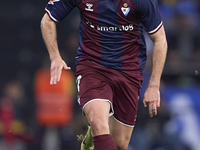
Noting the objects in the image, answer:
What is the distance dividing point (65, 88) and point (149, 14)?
4299 millimetres

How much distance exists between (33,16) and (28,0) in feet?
1.08

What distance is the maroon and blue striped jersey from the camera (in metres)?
4.68

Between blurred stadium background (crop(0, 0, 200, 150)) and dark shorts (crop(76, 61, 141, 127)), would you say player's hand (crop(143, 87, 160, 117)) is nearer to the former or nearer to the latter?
dark shorts (crop(76, 61, 141, 127))

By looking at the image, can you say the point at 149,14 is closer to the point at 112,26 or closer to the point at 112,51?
the point at 112,26

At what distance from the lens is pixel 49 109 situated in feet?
28.7

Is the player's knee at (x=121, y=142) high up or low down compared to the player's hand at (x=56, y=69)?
down

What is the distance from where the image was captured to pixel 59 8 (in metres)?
4.83

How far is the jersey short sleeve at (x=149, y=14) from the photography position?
15.2 ft

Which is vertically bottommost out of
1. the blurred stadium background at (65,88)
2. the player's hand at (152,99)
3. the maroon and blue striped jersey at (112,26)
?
the blurred stadium background at (65,88)

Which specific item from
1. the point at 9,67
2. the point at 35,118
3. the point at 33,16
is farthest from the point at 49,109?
the point at 33,16

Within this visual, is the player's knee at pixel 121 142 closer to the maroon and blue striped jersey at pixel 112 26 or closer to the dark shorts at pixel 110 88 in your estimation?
Result: the dark shorts at pixel 110 88

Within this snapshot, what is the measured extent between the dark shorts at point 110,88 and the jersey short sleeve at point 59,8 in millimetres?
538

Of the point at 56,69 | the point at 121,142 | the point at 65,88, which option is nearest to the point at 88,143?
the point at 121,142

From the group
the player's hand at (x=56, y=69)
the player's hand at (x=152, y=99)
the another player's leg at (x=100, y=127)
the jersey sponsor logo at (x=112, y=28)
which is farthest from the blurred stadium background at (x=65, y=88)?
the another player's leg at (x=100, y=127)
